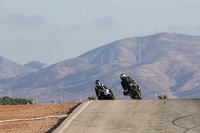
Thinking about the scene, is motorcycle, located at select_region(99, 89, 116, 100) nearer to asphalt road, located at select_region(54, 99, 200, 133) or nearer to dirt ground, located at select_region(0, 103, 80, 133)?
dirt ground, located at select_region(0, 103, 80, 133)

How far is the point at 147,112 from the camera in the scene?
2256 centimetres

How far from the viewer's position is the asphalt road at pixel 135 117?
19.7 metres

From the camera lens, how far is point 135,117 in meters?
21.7

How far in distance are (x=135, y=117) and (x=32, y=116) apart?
531 centimetres

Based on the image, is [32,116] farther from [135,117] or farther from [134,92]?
[134,92]

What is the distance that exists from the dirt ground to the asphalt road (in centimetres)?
66

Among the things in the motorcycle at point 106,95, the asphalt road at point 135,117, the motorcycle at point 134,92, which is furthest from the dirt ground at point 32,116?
the motorcycle at point 134,92

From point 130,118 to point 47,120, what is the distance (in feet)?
12.3

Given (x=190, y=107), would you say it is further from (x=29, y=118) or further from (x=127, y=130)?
(x=29, y=118)

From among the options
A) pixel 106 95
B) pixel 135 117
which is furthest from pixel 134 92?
pixel 135 117

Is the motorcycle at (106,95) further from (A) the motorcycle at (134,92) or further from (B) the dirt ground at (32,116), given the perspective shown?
(B) the dirt ground at (32,116)

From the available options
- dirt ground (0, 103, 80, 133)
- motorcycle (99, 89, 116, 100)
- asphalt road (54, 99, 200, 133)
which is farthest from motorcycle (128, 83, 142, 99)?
dirt ground (0, 103, 80, 133)

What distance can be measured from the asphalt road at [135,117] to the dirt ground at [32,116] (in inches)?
25.9

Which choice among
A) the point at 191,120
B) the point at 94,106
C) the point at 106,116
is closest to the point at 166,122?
the point at 191,120
